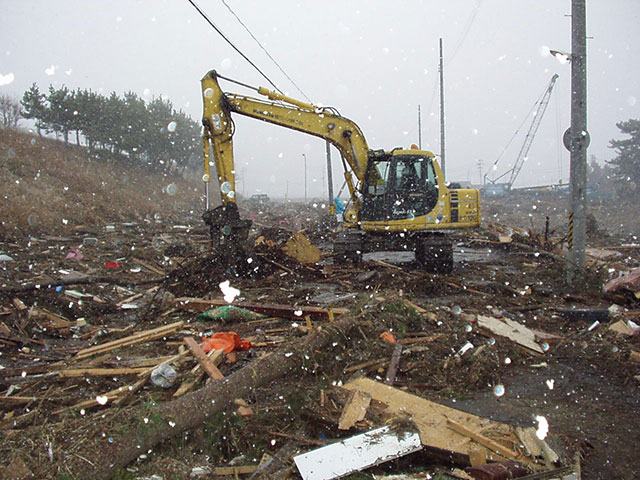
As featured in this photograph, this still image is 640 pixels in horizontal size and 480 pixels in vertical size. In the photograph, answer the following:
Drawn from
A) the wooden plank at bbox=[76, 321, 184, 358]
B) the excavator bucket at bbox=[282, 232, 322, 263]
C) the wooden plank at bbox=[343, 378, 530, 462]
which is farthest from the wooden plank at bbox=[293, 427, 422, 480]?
the excavator bucket at bbox=[282, 232, 322, 263]

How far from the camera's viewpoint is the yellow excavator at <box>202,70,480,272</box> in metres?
9.90

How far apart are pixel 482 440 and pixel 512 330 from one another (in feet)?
9.93

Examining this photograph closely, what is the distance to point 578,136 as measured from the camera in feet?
28.9

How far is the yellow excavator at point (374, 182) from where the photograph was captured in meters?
9.90

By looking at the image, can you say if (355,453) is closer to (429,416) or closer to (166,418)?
(429,416)

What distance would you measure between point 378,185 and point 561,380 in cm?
688

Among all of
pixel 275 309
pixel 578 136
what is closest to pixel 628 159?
pixel 578 136

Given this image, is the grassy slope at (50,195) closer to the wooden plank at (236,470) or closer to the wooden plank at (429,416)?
the wooden plank at (236,470)

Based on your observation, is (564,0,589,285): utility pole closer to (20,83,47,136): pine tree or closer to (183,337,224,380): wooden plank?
(183,337,224,380): wooden plank

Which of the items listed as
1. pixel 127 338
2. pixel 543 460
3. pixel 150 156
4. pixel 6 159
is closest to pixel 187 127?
pixel 150 156

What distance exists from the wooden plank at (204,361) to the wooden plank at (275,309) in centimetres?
185

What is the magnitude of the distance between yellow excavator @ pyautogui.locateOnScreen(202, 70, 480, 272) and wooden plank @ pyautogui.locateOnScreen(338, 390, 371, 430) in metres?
6.34

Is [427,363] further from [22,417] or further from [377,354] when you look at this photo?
[22,417]

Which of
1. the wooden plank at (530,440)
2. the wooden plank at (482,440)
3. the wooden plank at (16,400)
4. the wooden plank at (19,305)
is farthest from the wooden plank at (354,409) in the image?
the wooden plank at (19,305)
